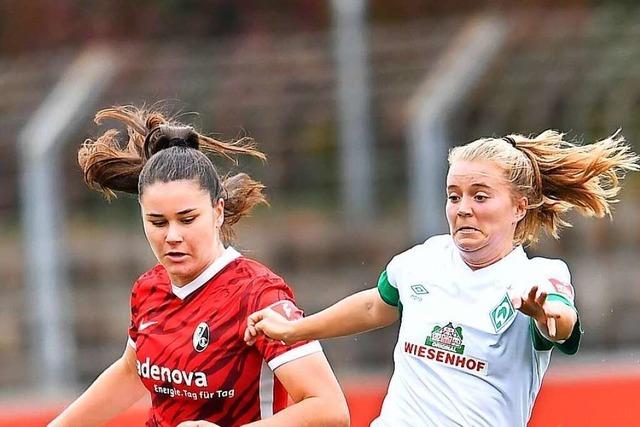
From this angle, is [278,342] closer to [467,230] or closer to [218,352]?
[218,352]

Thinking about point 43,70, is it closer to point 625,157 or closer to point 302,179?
point 302,179

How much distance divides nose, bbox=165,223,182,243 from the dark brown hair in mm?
130

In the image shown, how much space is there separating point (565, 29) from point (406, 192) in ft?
8.08

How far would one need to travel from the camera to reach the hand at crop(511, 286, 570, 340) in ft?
11.9

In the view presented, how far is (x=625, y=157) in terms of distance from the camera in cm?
433

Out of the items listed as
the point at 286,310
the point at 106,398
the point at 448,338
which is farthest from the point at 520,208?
the point at 106,398

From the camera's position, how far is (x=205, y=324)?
4.16 m

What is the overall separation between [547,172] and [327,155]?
606 cm

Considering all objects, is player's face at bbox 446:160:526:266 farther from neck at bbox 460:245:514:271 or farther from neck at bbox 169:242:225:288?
neck at bbox 169:242:225:288

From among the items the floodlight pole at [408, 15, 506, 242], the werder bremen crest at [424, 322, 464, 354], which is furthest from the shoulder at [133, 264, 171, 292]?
the floodlight pole at [408, 15, 506, 242]

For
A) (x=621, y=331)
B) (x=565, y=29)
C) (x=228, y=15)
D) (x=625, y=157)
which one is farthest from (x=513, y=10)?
(x=625, y=157)

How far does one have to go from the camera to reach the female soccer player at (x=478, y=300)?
13.1 ft

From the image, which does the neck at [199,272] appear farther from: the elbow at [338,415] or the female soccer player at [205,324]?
the elbow at [338,415]

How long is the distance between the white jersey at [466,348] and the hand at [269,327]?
0.35 m
